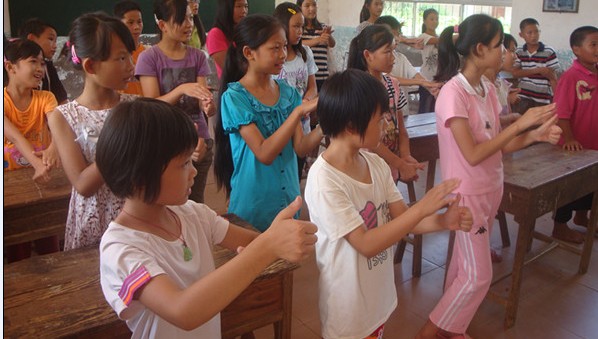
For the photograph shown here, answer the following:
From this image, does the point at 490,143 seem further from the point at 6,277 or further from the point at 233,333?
the point at 6,277

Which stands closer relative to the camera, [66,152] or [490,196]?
[66,152]

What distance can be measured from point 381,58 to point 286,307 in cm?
136

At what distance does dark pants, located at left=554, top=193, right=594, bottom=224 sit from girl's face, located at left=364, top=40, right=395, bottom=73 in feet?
5.65

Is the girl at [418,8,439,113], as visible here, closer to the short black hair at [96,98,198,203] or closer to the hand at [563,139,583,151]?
the hand at [563,139,583,151]

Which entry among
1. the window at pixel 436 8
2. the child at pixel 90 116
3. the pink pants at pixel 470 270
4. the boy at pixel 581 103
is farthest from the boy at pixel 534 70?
the child at pixel 90 116

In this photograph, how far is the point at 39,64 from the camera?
8.44 ft

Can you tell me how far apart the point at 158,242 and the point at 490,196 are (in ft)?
4.86

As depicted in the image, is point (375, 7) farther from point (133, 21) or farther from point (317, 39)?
point (133, 21)

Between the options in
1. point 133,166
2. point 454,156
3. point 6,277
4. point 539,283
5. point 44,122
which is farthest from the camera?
point 539,283

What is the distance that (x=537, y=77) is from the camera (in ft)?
16.8

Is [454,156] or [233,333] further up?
[454,156]

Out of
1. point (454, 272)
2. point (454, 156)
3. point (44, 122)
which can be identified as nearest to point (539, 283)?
point (454, 272)

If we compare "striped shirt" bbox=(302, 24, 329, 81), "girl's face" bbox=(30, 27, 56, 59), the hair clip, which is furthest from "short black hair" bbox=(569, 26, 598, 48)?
"girl's face" bbox=(30, 27, 56, 59)

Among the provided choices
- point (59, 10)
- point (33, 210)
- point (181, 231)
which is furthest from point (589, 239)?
point (59, 10)
